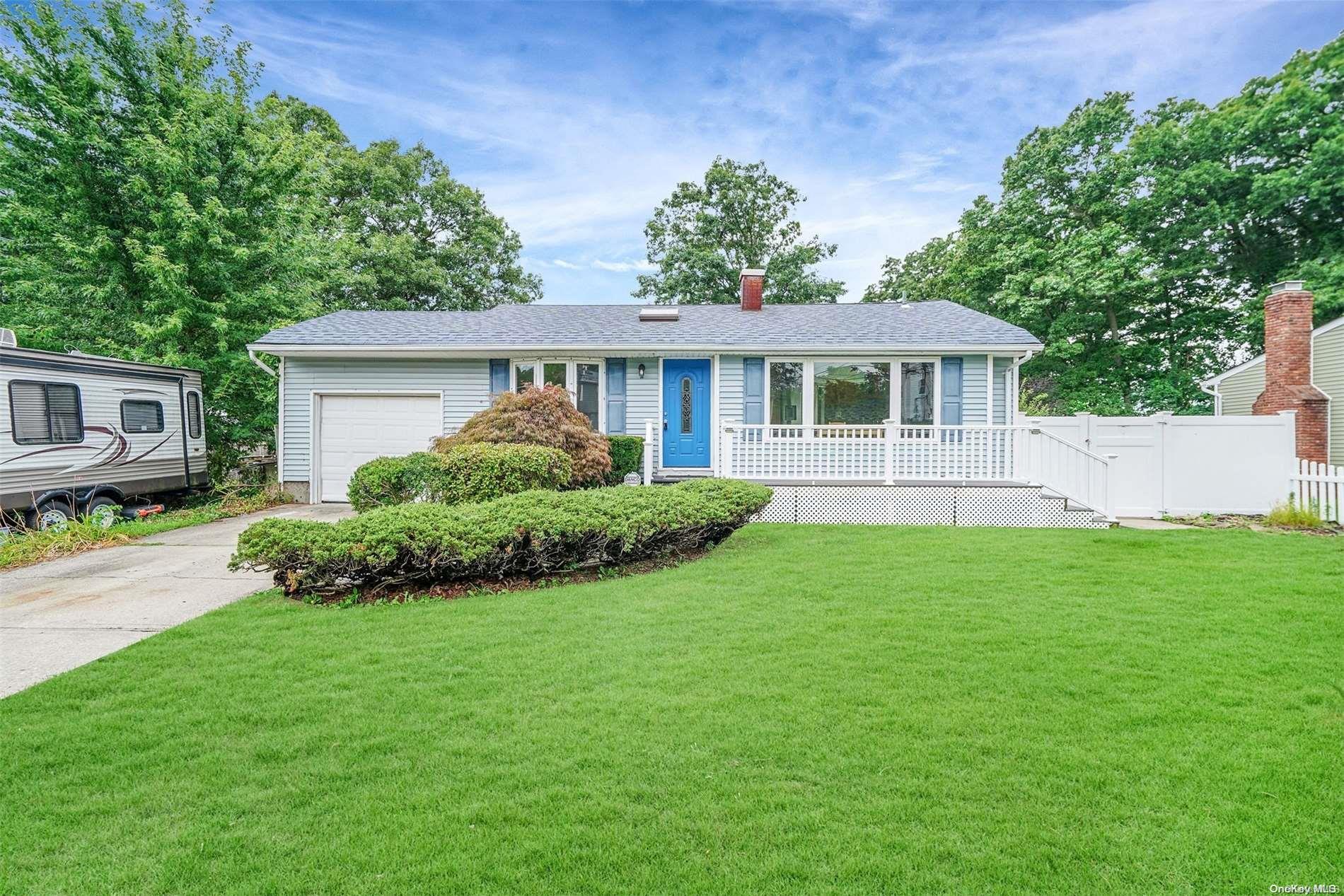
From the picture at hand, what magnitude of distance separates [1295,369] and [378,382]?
15.9 m

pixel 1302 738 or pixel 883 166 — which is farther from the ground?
pixel 883 166

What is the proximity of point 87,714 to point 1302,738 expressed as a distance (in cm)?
566

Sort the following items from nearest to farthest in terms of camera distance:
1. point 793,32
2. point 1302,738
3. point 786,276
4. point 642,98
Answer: point 1302,738
point 793,32
point 642,98
point 786,276

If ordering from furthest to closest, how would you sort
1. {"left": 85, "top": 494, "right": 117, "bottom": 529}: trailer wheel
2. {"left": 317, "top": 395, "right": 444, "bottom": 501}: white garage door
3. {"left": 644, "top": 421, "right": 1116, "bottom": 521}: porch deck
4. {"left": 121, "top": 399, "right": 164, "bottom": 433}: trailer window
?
{"left": 317, "top": 395, "right": 444, "bottom": 501}: white garage door
{"left": 121, "top": 399, "right": 164, "bottom": 433}: trailer window
{"left": 644, "top": 421, "right": 1116, "bottom": 521}: porch deck
{"left": 85, "top": 494, "right": 117, "bottom": 529}: trailer wheel

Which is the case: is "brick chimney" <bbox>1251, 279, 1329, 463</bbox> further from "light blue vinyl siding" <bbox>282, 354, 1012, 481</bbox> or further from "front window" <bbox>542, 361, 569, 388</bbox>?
"light blue vinyl siding" <bbox>282, 354, 1012, 481</bbox>

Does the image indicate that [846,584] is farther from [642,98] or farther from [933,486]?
[642,98]

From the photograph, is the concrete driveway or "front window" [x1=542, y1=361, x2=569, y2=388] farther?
"front window" [x1=542, y1=361, x2=569, y2=388]

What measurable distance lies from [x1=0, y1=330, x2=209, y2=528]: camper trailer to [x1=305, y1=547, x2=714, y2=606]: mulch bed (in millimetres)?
6405

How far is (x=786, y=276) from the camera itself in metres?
24.0

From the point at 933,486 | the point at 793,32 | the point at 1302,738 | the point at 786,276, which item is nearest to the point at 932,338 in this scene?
the point at 933,486

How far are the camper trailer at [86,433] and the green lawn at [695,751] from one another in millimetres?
6163

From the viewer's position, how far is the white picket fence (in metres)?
8.35

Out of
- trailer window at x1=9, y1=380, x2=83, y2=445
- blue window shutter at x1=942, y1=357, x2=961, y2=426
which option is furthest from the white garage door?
blue window shutter at x1=942, y1=357, x2=961, y2=426

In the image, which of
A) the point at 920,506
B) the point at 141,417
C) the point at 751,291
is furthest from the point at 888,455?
the point at 141,417
